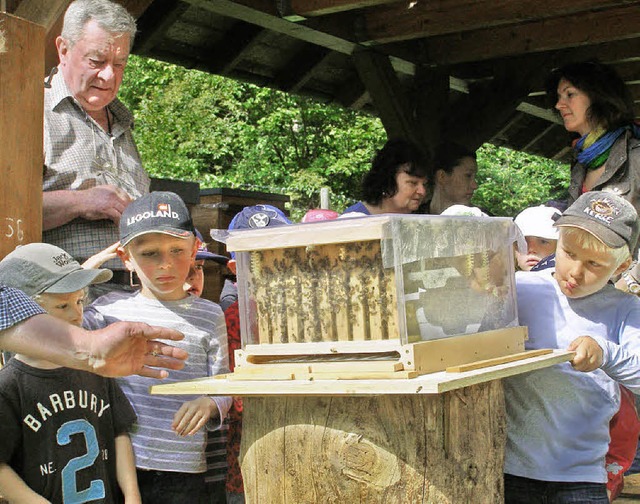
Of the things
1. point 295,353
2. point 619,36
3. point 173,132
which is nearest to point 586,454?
point 295,353

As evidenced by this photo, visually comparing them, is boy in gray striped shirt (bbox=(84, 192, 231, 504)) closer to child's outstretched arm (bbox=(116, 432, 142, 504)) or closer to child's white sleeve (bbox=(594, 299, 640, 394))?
child's outstretched arm (bbox=(116, 432, 142, 504))

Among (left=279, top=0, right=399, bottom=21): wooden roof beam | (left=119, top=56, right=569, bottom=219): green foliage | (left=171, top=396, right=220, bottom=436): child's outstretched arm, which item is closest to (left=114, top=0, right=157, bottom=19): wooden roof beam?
(left=279, top=0, right=399, bottom=21): wooden roof beam

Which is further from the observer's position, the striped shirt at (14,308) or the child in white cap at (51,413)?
the child in white cap at (51,413)

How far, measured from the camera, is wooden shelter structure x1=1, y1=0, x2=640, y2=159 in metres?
5.37

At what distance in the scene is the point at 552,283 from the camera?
2988 millimetres

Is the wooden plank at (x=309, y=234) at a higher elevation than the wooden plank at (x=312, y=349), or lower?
higher

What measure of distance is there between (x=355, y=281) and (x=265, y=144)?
1717cm

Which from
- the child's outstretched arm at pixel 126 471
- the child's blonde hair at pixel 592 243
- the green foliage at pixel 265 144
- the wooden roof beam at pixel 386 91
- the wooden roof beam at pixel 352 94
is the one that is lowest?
the child's outstretched arm at pixel 126 471

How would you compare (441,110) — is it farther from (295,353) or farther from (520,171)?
(520,171)

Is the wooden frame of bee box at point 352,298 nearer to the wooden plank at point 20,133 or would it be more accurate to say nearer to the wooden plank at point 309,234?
the wooden plank at point 309,234

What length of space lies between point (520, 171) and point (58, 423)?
1793 cm

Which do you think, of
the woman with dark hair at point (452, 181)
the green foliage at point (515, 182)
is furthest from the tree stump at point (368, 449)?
the green foliage at point (515, 182)

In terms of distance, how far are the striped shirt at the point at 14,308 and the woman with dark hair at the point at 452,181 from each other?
3.49m

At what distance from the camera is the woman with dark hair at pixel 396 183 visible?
4648 millimetres
